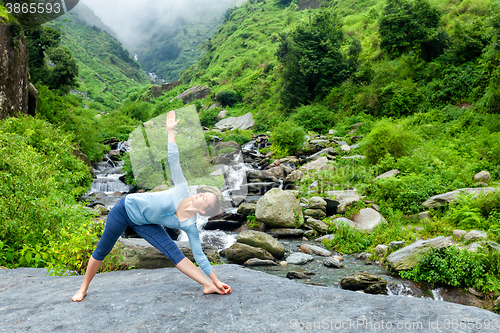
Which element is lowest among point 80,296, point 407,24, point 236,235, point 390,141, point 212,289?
point 236,235

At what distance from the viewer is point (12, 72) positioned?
1130cm

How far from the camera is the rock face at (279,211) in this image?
9.70 metres

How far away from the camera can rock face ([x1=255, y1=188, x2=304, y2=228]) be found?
31.8 feet

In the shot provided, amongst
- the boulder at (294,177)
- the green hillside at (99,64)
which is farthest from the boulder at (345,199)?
the green hillside at (99,64)

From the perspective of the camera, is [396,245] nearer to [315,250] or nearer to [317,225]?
[315,250]

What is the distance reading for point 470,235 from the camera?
6379mm

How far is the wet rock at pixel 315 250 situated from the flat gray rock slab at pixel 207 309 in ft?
15.7

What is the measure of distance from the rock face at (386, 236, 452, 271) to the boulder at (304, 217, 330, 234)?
306 cm

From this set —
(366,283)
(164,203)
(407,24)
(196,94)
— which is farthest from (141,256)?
(196,94)

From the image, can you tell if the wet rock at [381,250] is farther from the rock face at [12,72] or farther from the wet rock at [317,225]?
the rock face at [12,72]

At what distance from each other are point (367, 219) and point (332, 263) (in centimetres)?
292

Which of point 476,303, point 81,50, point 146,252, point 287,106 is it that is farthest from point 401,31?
point 81,50

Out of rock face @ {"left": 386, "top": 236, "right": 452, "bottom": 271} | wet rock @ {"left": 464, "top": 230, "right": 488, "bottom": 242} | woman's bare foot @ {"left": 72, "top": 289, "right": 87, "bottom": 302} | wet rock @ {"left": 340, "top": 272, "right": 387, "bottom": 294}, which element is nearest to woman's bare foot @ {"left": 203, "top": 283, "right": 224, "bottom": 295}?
woman's bare foot @ {"left": 72, "top": 289, "right": 87, "bottom": 302}

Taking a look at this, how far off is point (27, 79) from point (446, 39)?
79.1 ft
